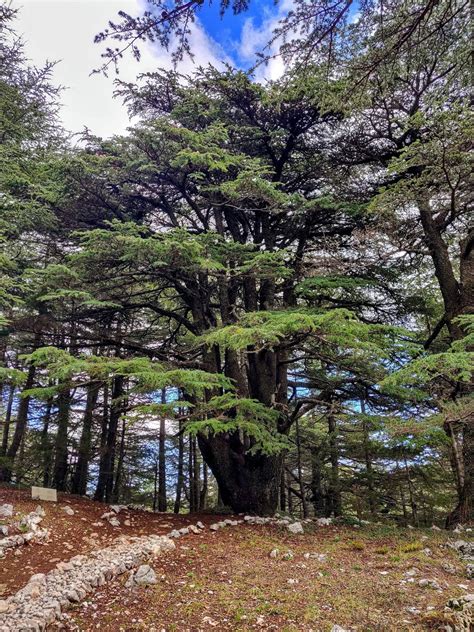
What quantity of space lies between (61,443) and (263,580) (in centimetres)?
796

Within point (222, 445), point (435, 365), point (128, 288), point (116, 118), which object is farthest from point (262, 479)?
point (116, 118)

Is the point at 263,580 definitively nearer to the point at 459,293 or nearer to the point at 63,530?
the point at 63,530

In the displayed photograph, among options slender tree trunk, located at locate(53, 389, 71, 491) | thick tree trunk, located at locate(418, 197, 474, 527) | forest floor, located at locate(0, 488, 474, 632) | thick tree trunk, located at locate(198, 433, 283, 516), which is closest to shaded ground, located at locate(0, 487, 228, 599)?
forest floor, located at locate(0, 488, 474, 632)

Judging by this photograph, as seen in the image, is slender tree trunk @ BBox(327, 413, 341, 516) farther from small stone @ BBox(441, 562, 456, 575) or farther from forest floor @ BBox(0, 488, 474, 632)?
small stone @ BBox(441, 562, 456, 575)

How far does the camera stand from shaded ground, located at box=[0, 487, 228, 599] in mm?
4559

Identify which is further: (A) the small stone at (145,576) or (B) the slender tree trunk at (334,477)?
(B) the slender tree trunk at (334,477)

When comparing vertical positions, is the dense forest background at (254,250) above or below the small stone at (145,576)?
above

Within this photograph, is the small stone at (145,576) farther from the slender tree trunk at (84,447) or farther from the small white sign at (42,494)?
the slender tree trunk at (84,447)

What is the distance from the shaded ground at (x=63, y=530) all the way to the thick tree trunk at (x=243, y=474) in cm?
71

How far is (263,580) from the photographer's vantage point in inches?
171

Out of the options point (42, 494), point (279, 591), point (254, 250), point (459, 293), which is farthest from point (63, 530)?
point (459, 293)

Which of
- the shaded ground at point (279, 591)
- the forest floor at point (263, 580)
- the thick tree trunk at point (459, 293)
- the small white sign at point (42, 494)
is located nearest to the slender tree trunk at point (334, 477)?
the thick tree trunk at point (459, 293)

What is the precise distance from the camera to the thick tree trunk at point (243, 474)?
7875mm

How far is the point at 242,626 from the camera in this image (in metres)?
3.35
